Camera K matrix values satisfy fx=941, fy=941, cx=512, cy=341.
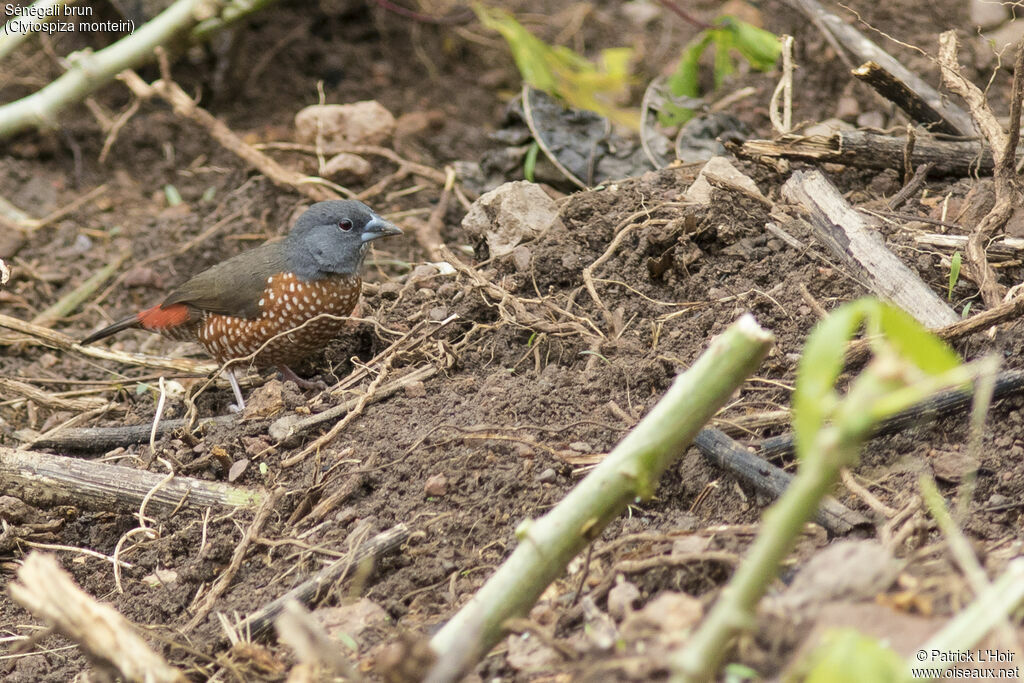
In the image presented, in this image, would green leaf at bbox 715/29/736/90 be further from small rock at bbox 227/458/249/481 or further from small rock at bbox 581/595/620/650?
small rock at bbox 581/595/620/650

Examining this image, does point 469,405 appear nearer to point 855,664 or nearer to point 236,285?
point 236,285

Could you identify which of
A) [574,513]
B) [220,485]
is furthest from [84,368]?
[574,513]

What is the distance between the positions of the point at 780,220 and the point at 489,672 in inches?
91.2

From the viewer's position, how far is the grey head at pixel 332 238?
4594 mm

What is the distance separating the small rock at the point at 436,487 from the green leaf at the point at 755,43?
329cm

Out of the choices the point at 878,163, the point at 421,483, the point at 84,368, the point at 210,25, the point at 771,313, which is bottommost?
the point at 84,368

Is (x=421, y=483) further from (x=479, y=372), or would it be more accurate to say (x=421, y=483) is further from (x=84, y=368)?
(x=84, y=368)

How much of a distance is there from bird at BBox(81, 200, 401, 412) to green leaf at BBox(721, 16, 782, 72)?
219 cm

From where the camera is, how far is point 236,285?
4684 mm

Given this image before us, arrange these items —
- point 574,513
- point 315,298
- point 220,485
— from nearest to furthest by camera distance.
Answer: point 574,513, point 220,485, point 315,298

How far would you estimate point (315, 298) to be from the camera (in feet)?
14.8

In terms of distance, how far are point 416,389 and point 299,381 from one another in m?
1.20

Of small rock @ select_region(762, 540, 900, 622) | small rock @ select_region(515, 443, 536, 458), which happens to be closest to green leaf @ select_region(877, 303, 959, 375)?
small rock @ select_region(762, 540, 900, 622)

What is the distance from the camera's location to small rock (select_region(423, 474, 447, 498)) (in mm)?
3037
